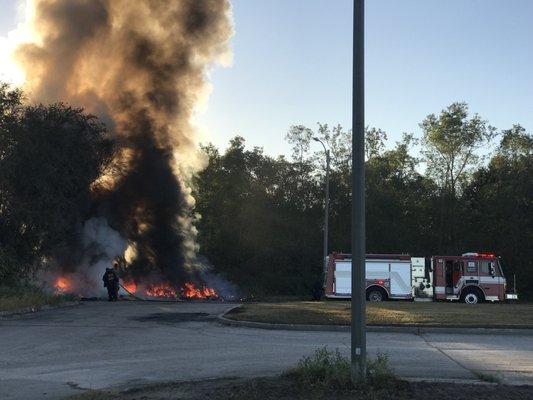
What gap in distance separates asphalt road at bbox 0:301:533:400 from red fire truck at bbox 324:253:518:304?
1226cm

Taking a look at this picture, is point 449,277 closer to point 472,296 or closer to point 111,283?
point 472,296

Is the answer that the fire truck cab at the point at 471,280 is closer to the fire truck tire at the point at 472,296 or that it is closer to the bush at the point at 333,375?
the fire truck tire at the point at 472,296

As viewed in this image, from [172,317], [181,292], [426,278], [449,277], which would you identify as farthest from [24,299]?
[449,277]

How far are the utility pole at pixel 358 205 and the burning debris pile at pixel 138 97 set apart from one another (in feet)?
73.5

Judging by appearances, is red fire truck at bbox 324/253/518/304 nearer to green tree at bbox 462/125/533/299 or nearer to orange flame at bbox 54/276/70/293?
orange flame at bbox 54/276/70/293

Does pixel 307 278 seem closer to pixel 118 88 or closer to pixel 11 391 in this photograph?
pixel 118 88

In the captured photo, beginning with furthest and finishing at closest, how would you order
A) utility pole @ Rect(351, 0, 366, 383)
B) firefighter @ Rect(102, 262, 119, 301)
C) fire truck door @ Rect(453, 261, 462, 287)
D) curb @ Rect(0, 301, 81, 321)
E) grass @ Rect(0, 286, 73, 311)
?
fire truck door @ Rect(453, 261, 462, 287), firefighter @ Rect(102, 262, 119, 301), grass @ Rect(0, 286, 73, 311), curb @ Rect(0, 301, 81, 321), utility pole @ Rect(351, 0, 366, 383)

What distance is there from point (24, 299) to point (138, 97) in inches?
644

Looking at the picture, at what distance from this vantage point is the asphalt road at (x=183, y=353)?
708 centimetres

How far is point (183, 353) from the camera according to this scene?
9.06m

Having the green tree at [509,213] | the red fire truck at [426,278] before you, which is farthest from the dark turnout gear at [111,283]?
the green tree at [509,213]

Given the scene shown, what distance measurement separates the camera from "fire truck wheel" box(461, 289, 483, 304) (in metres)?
24.0

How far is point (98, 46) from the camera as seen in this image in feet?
103

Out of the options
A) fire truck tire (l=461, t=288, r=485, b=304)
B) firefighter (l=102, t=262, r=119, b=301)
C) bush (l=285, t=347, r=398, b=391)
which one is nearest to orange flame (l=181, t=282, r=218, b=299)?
firefighter (l=102, t=262, r=119, b=301)
